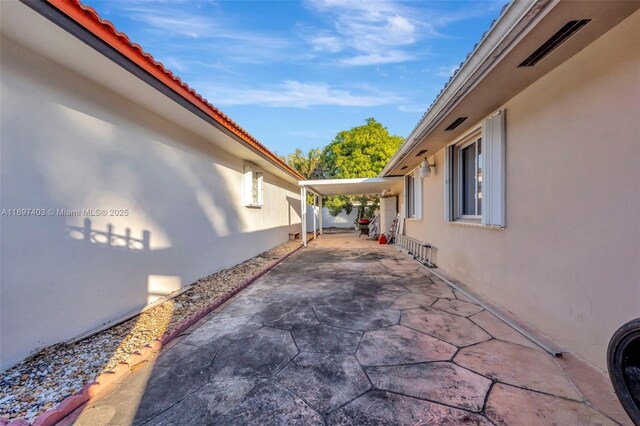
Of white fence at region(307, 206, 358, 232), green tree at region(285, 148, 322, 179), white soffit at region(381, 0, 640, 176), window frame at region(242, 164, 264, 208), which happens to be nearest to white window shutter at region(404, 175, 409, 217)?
window frame at region(242, 164, 264, 208)

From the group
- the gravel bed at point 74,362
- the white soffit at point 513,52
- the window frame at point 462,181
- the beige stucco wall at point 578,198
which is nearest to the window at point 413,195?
the window frame at point 462,181

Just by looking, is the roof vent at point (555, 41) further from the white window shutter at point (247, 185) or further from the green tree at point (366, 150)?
the green tree at point (366, 150)

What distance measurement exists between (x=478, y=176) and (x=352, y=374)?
4170 mm

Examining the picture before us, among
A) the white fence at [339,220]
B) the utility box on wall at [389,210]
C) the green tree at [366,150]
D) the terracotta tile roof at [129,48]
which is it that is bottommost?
the white fence at [339,220]

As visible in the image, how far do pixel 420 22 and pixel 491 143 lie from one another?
5.57m

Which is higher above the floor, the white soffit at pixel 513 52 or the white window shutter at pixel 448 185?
the white soffit at pixel 513 52

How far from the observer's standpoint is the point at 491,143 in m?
3.92

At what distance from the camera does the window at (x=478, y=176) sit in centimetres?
375

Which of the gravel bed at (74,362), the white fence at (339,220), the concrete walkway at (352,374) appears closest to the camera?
the concrete walkway at (352,374)

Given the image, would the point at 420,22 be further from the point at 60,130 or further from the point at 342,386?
the point at 342,386

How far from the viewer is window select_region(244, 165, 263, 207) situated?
790 cm

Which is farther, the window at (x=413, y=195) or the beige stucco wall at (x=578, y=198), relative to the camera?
the window at (x=413, y=195)

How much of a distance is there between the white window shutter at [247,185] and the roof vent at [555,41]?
6693mm

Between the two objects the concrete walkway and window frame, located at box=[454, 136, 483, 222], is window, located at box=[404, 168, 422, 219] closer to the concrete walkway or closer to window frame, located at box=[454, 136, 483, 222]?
window frame, located at box=[454, 136, 483, 222]
